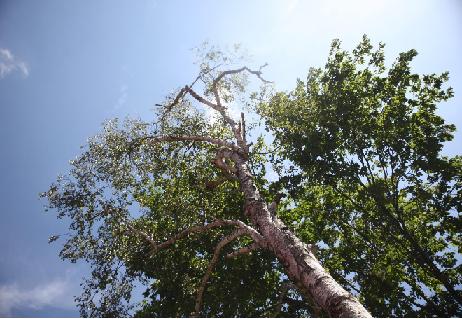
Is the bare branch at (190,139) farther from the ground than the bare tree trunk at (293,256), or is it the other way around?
the bare branch at (190,139)

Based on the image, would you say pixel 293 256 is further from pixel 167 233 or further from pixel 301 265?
pixel 167 233

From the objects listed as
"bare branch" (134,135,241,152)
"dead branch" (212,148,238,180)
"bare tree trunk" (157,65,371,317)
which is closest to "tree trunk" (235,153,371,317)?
"bare tree trunk" (157,65,371,317)

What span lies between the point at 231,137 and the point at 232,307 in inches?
361

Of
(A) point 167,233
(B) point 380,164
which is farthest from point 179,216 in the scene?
(B) point 380,164

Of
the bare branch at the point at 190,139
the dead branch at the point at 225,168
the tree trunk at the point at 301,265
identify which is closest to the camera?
the tree trunk at the point at 301,265

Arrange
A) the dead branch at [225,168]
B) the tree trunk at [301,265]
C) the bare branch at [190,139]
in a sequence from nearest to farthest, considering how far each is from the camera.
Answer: the tree trunk at [301,265]
the dead branch at [225,168]
the bare branch at [190,139]

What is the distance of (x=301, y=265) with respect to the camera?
6.35 m

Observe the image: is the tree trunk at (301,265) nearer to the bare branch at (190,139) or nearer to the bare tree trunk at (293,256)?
the bare tree trunk at (293,256)

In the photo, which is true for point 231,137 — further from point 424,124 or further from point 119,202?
point 424,124

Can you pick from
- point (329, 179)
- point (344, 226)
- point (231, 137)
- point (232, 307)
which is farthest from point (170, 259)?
point (344, 226)

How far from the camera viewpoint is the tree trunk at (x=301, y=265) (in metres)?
5.11

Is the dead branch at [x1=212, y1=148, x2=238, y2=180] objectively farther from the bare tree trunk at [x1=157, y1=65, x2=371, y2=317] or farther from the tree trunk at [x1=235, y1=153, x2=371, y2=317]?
the tree trunk at [x1=235, y1=153, x2=371, y2=317]

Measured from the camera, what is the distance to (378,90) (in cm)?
1445

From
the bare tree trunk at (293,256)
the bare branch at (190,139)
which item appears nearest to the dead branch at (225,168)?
the bare tree trunk at (293,256)
